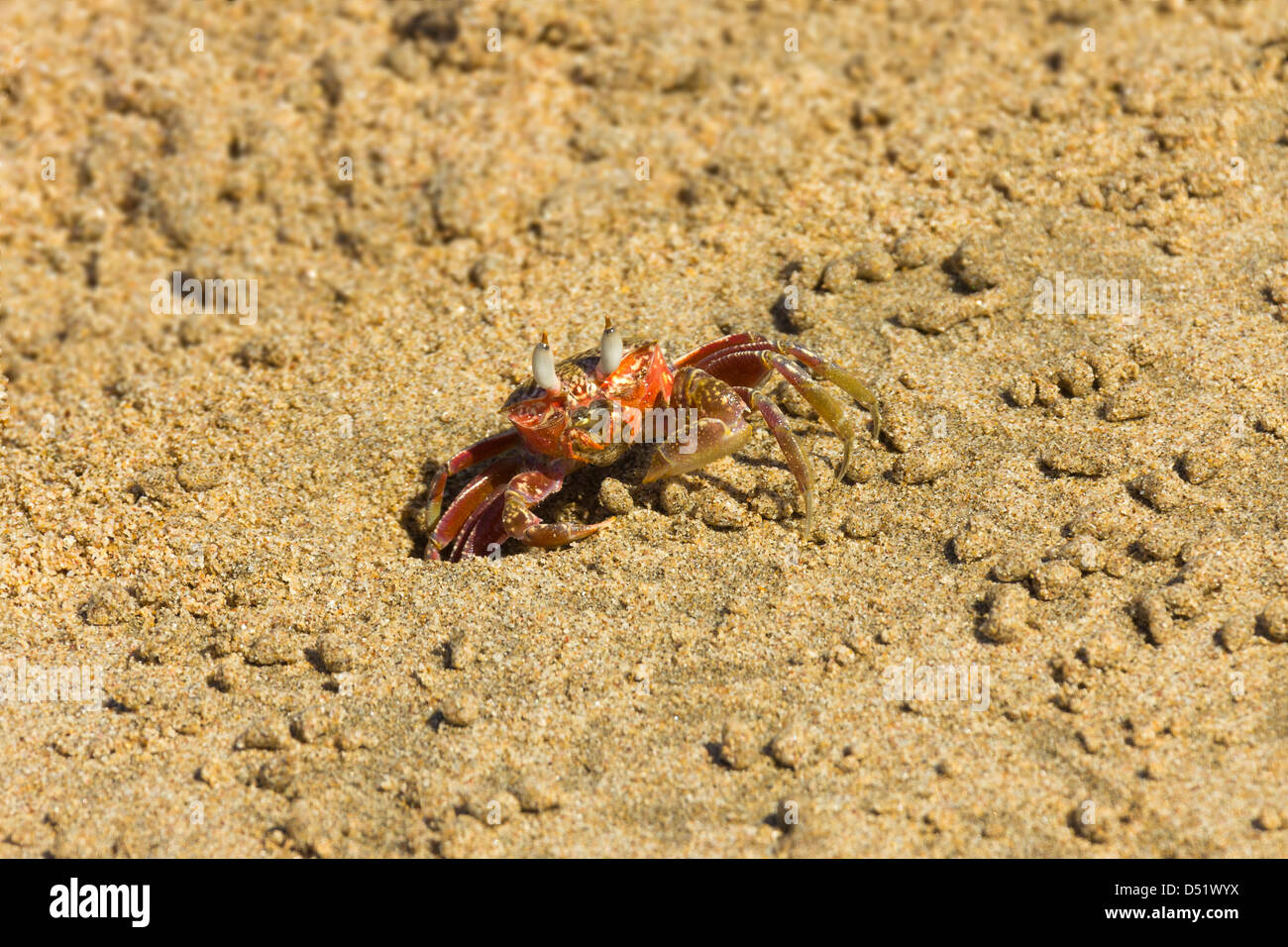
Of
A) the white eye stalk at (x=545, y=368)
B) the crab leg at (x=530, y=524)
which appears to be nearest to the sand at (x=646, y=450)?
the crab leg at (x=530, y=524)

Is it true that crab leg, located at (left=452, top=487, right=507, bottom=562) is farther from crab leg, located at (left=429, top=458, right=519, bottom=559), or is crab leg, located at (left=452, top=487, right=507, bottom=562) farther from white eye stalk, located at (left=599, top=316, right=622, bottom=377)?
white eye stalk, located at (left=599, top=316, right=622, bottom=377)

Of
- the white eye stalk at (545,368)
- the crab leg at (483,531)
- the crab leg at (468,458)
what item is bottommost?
the crab leg at (483,531)

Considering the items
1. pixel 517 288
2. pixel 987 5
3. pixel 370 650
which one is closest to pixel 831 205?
pixel 517 288

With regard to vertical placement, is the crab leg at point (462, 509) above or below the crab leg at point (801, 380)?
below

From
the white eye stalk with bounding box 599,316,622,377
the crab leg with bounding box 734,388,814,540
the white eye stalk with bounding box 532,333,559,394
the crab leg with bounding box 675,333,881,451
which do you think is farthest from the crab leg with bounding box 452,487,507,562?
the crab leg with bounding box 734,388,814,540

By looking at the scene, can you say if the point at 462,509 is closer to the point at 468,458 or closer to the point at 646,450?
the point at 468,458

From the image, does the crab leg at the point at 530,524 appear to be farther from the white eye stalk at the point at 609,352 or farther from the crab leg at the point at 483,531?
the white eye stalk at the point at 609,352
